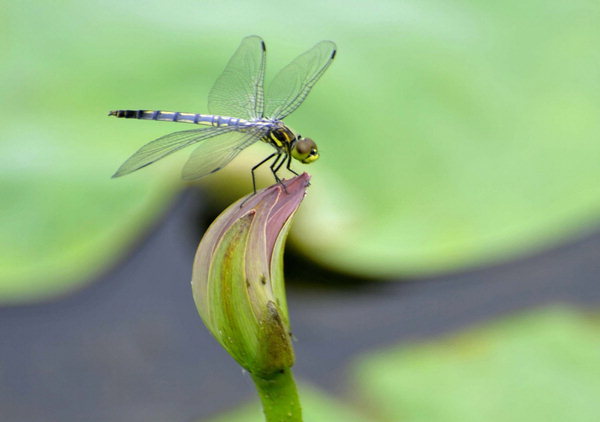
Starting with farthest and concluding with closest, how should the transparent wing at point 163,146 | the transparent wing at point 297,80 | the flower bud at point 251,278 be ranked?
the transparent wing at point 297,80
the transparent wing at point 163,146
the flower bud at point 251,278

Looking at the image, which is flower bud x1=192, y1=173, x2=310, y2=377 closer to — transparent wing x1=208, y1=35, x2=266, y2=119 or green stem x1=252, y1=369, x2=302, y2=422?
green stem x1=252, y1=369, x2=302, y2=422

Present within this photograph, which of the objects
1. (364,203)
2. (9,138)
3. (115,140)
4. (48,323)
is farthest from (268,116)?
(48,323)

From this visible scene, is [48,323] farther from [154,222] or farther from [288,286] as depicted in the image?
[288,286]

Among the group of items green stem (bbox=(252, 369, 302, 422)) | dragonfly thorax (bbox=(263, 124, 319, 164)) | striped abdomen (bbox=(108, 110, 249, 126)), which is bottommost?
green stem (bbox=(252, 369, 302, 422))

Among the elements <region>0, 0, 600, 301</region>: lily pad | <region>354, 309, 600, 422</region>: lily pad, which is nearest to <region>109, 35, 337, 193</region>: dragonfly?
<region>0, 0, 600, 301</region>: lily pad

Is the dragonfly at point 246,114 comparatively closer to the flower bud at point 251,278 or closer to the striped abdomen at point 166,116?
the striped abdomen at point 166,116

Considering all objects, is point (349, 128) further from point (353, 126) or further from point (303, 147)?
point (303, 147)

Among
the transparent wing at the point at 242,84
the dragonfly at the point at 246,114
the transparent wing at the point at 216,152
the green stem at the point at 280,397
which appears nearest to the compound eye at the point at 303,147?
the dragonfly at the point at 246,114

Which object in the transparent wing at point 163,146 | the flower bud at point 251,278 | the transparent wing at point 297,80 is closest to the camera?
the flower bud at point 251,278
